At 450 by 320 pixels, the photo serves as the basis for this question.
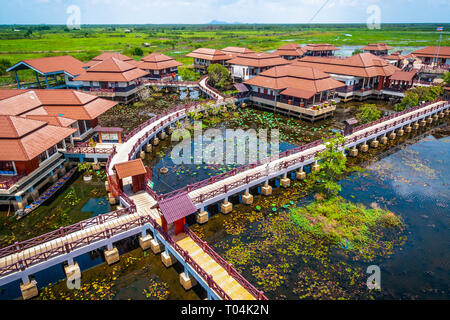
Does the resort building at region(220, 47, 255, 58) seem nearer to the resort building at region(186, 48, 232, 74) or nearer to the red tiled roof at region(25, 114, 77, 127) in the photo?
the resort building at region(186, 48, 232, 74)

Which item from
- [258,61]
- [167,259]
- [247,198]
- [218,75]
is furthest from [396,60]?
[167,259]

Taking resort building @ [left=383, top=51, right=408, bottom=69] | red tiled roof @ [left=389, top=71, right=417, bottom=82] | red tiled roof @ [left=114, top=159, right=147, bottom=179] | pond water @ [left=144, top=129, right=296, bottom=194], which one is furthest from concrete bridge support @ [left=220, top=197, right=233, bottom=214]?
resort building @ [left=383, top=51, right=408, bottom=69]

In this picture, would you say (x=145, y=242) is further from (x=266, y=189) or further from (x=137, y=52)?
(x=137, y=52)

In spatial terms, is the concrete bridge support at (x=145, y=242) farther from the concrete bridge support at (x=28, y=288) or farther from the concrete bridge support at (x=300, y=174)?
the concrete bridge support at (x=300, y=174)

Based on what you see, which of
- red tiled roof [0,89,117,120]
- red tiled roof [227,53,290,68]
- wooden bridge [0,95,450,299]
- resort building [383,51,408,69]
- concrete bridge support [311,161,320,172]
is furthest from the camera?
resort building [383,51,408,69]

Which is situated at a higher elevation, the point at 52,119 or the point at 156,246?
the point at 52,119

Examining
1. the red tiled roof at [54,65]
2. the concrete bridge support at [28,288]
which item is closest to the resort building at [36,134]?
the concrete bridge support at [28,288]
